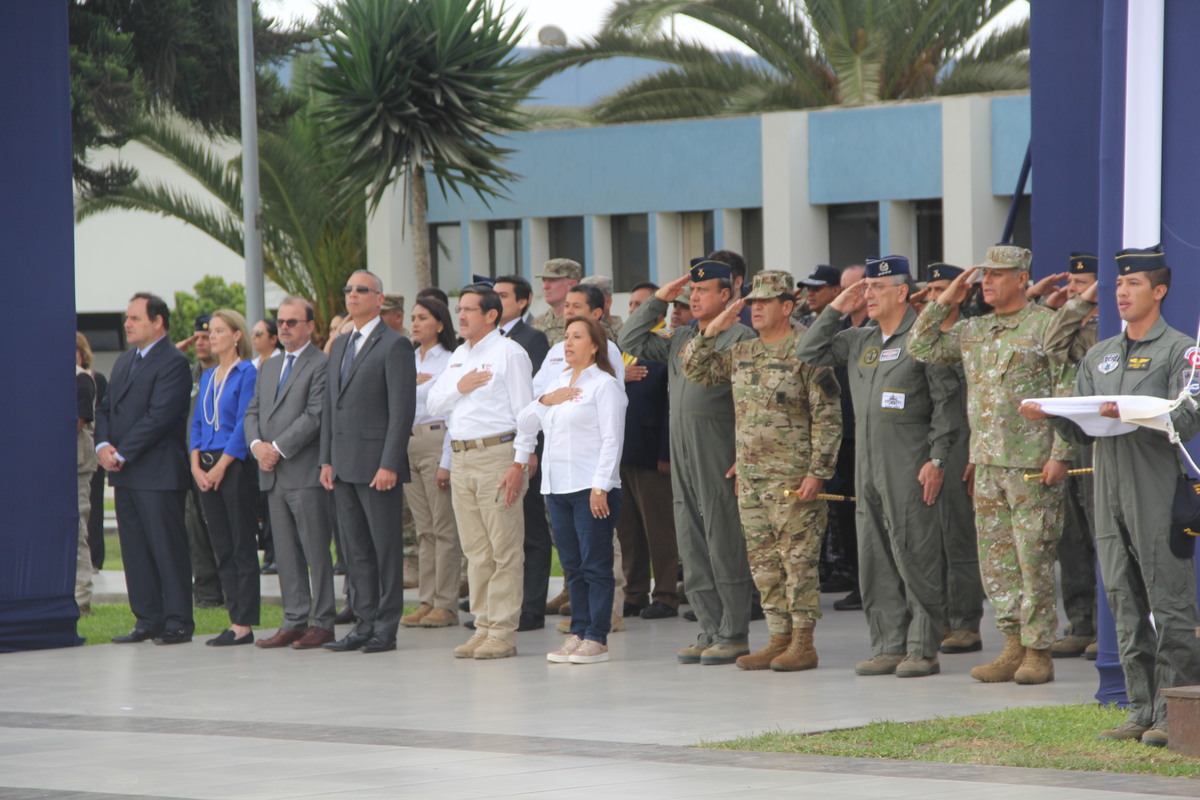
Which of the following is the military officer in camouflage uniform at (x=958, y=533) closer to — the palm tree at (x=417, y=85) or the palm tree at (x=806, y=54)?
the palm tree at (x=417, y=85)

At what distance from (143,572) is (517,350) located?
306 centimetres

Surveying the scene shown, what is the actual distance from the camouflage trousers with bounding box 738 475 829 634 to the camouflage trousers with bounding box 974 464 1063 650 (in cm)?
95

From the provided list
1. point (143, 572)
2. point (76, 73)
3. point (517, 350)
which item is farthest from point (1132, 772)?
point (76, 73)

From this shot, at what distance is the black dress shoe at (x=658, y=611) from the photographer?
39.3 feet

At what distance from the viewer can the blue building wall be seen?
2744 cm

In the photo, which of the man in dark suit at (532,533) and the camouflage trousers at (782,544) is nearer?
the camouflage trousers at (782,544)

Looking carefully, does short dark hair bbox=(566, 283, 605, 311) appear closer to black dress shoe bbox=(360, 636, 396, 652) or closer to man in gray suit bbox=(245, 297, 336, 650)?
man in gray suit bbox=(245, 297, 336, 650)

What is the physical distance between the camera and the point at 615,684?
9086 millimetres

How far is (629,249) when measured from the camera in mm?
29375

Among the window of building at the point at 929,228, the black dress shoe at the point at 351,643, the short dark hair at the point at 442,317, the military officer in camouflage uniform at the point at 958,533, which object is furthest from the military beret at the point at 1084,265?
the window of building at the point at 929,228

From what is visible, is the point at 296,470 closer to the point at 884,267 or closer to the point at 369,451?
the point at 369,451

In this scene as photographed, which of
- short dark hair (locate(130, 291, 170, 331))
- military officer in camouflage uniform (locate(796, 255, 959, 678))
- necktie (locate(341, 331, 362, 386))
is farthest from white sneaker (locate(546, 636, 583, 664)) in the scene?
short dark hair (locate(130, 291, 170, 331))

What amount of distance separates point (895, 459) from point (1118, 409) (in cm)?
240

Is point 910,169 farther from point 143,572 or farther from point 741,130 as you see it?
point 143,572
